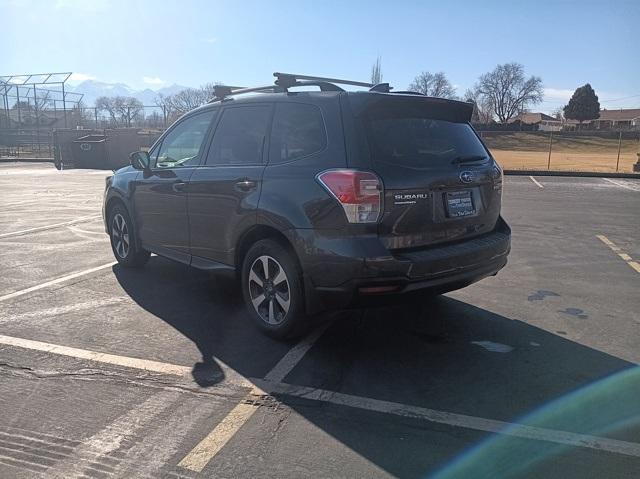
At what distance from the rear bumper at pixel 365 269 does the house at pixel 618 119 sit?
111 metres

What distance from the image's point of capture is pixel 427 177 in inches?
155

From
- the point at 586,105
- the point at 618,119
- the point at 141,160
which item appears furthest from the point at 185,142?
the point at 618,119

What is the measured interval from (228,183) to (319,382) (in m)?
1.89

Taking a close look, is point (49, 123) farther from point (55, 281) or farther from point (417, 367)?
point (417, 367)

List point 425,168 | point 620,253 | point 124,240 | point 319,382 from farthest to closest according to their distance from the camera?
point 620,253 → point 124,240 → point 425,168 → point 319,382

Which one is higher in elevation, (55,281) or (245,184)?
(245,184)

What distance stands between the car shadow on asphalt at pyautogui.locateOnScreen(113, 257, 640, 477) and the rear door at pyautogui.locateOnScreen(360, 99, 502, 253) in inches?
23.7

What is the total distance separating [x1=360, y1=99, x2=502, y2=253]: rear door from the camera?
150 inches

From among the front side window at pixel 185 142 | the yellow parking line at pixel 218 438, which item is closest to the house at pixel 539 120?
the front side window at pixel 185 142

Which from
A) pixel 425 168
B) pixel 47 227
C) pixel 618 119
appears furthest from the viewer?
pixel 618 119

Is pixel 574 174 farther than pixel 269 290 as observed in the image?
Yes

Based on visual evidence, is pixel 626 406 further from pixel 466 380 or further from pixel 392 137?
pixel 392 137

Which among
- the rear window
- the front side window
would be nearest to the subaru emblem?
the rear window

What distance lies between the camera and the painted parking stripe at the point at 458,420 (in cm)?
294
